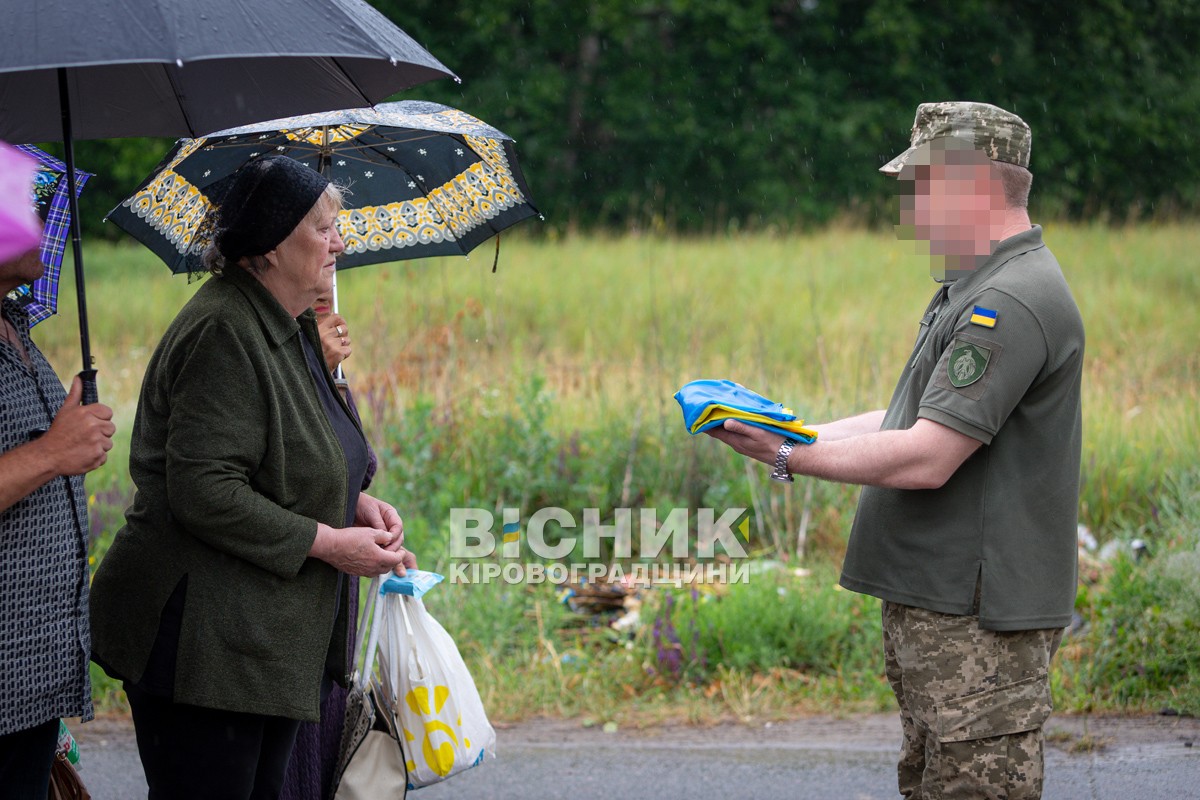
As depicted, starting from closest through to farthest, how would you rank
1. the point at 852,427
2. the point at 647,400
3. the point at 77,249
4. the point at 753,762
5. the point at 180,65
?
the point at 180,65
the point at 77,249
the point at 852,427
the point at 753,762
the point at 647,400

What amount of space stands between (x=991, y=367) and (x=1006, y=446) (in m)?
0.20

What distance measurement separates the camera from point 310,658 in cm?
243

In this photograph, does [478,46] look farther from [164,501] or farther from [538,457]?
[164,501]

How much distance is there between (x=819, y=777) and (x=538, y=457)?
251cm

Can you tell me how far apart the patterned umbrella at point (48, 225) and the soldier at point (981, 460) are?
5.93 ft

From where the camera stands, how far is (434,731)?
296 cm

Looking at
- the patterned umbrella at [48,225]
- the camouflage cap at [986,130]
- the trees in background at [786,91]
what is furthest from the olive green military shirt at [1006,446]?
the trees in background at [786,91]

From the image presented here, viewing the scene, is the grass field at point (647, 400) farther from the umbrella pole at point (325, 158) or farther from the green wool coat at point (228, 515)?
the green wool coat at point (228, 515)

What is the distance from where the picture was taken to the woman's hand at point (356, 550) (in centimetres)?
242

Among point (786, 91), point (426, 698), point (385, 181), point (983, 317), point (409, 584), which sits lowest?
point (426, 698)

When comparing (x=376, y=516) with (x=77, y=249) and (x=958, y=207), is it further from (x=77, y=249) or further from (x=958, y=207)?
(x=958, y=207)

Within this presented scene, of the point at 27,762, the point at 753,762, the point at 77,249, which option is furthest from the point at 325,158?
the point at 753,762

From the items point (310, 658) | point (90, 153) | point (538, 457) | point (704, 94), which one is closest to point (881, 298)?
point (538, 457)

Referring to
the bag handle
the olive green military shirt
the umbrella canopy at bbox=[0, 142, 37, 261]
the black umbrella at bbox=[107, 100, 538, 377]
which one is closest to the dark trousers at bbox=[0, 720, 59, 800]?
the bag handle
